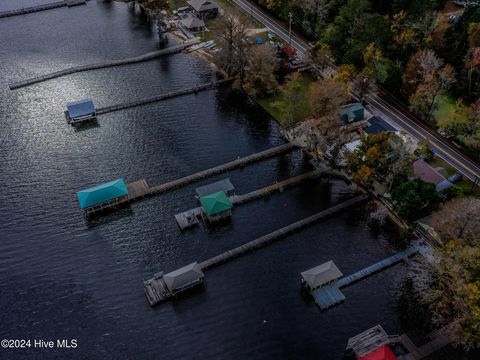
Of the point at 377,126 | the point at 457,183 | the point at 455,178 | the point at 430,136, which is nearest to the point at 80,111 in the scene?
the point at 377,126

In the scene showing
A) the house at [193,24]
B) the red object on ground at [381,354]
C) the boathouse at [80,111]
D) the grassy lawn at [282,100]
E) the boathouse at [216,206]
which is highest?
the house at [193,24]

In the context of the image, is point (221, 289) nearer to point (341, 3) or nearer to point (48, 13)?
point (341, 3)

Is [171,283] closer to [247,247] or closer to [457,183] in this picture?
[247,247]

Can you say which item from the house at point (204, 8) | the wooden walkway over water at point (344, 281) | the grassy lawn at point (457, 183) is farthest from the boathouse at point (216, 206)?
the house at point (204, 8)

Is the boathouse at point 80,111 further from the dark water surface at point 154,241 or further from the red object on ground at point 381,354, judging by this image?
the red object on ground at point 381,354

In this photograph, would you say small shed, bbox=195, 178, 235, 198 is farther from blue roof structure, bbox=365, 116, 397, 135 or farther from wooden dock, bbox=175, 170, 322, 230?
blue roof structure, bbox=365, 116, 397, 135

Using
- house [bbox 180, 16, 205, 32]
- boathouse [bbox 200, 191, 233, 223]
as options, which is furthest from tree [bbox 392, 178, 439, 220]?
house [bbox 180, 16, 205, 32]
